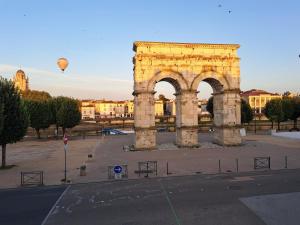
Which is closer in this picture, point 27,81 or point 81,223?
point 81,223

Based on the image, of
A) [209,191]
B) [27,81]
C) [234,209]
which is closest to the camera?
[234,209]

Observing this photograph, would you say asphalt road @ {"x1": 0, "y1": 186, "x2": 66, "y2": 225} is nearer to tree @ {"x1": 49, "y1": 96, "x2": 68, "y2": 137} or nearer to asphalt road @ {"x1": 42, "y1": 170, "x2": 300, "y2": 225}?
asphalt road @ {"x1": 42, "y1": 170, "x2": 300, "y2": 225}

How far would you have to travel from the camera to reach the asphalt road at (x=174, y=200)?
44.0ft

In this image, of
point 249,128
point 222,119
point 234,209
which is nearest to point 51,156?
point 222,119

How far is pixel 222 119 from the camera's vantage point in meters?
A: 40.6

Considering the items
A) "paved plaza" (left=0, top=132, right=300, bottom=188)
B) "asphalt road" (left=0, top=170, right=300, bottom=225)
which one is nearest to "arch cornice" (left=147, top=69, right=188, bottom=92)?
"paved plaza" (left=0, top=132, right=300, bottom=188)

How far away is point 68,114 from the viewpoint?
56688 mm

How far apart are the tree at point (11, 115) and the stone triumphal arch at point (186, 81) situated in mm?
13950

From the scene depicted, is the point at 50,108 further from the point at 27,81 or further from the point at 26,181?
the point at 27,81

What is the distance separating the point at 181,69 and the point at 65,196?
2527 cm

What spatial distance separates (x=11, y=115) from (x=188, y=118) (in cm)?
2094

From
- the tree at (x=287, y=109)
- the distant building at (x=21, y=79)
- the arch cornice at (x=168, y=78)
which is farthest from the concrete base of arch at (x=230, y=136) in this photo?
the distant building at (x=21, y=79)

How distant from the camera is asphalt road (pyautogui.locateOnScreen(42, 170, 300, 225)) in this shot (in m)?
13.4

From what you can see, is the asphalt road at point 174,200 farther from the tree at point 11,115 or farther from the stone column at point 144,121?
the stone column at point 144,121
